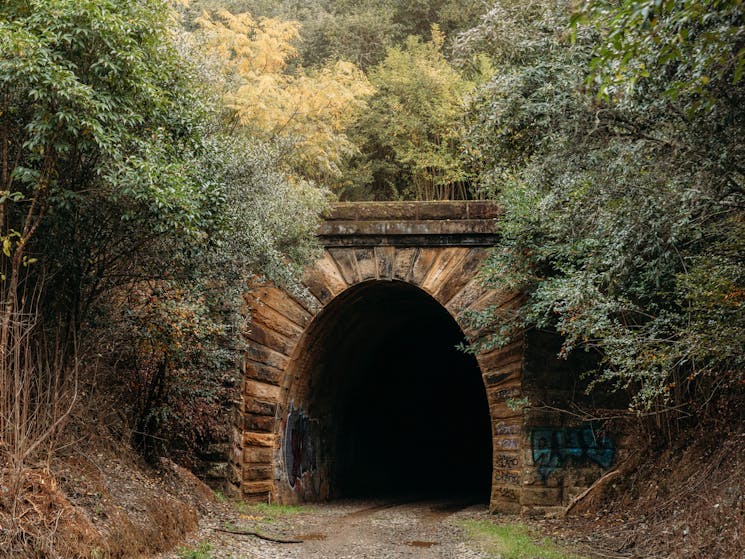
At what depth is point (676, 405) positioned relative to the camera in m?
11.5

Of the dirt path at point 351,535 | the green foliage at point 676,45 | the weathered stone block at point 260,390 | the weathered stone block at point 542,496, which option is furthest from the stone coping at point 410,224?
the green foliage at point 676,45

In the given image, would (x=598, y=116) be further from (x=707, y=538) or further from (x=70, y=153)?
(x=70, y=153)

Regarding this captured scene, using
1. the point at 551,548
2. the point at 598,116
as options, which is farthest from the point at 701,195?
the point at 551,548

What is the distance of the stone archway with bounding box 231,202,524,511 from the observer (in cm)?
1408

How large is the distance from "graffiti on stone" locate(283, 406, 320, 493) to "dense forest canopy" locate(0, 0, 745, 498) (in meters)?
2.43

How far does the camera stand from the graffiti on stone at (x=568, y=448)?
1324cm

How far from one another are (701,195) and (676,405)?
5.20 m

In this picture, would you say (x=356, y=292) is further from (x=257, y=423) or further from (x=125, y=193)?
(x=125, y=193)

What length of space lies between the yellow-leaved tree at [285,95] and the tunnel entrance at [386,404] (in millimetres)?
4913

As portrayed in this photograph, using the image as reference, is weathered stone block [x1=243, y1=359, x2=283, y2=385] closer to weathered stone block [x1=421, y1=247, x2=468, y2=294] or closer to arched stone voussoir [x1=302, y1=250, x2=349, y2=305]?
arched stone voussoir [x1=302, y1=250, x2=349, y2=305]

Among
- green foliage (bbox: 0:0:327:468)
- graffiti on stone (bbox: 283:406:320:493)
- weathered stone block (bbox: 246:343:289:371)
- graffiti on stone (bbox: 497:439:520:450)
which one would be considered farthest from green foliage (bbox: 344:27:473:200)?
green foliage (bbox: 0:0:327:468)

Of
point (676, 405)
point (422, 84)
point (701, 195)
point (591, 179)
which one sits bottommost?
point (676, 405)

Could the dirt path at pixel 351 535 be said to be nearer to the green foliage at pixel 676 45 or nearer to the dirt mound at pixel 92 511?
the dirt mound at pixel 92 511

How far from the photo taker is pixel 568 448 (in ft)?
43.9
